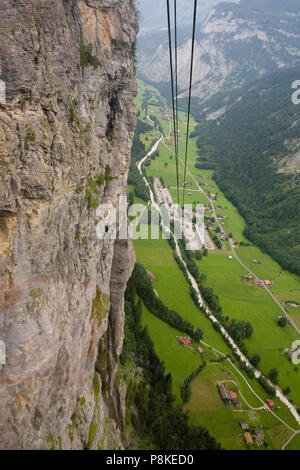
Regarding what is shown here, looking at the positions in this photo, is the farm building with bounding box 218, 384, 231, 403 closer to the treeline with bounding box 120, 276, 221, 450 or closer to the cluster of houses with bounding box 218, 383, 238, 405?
the cluster of houses with bounding box 218, 383, 238, 405

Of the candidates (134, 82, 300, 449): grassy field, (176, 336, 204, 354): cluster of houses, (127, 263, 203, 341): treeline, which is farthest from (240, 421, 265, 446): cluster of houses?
(127, 263, 203, 341): treeline

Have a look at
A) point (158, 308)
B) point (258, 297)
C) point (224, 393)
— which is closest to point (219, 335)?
point (158, 308)

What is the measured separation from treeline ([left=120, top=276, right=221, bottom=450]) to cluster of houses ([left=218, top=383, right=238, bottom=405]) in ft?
22.4

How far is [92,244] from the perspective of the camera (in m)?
17.6

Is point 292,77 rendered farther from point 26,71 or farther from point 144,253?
point 26,71

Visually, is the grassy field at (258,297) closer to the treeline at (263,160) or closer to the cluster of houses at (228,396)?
the treeline at (263,160)

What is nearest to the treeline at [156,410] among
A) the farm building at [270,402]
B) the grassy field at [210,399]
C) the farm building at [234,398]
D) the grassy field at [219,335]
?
the grassy field at [210,399]

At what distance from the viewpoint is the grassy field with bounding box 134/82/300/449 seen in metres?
39.6

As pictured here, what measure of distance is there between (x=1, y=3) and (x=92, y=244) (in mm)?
11322

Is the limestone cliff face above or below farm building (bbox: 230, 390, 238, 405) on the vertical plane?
above

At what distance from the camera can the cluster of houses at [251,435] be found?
3678 cm

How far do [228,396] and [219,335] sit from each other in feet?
43.0

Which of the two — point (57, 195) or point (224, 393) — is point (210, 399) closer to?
point (224, 393)

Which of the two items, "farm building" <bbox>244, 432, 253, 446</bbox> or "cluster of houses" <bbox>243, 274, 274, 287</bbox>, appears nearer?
"farm building" <bbox>244, 432, 253, 446</bbox>
